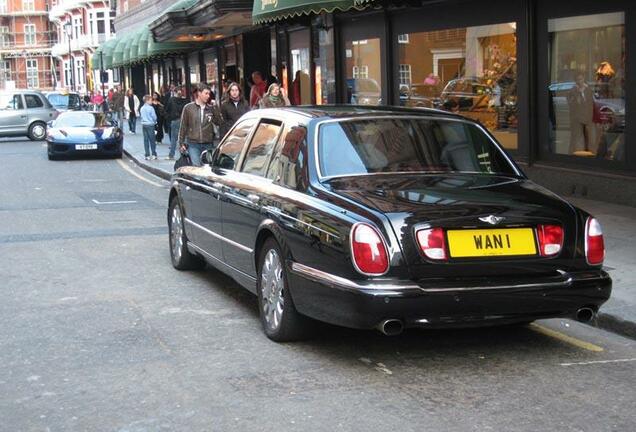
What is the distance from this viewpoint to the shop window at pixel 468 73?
14.1m

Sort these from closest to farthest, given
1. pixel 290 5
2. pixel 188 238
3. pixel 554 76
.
→ pixel 188 238, pixel 554 76, pixel 290 5

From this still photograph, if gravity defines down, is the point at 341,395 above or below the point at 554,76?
below

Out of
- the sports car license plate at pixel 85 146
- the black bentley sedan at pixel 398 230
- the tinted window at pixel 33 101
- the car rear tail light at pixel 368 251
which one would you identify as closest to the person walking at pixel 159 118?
the sports car license plate at pixel 85 146

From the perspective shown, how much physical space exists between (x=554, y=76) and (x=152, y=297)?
738 cm

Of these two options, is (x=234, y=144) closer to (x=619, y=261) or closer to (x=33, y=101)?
(x=619, y=261)

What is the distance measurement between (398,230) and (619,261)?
3.74 m

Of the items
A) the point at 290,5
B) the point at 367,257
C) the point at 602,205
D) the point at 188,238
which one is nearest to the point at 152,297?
the point at 188,238

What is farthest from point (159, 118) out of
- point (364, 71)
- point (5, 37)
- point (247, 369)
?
point (5, 37)

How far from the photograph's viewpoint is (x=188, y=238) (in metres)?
8.45

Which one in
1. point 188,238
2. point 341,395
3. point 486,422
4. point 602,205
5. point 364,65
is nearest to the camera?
point 486,422

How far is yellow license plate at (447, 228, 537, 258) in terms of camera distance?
5.40m

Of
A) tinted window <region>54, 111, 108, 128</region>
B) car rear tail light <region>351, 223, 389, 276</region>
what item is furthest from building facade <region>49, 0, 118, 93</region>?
car rear tail light <region>351, 223, 389, 276</region>

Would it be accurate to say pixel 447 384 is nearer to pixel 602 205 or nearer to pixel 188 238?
pixel 188 238

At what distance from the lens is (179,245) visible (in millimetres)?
8891
